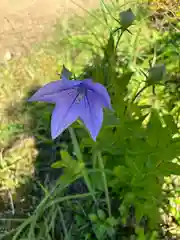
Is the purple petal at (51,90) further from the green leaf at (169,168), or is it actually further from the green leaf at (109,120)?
the green leaf at (169,168)

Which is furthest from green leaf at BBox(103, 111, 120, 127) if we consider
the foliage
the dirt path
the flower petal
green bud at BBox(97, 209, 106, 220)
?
the dirt path

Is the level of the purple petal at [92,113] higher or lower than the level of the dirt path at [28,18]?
lower

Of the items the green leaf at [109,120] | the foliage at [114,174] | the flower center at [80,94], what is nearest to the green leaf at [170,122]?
the foliage at [114,174]

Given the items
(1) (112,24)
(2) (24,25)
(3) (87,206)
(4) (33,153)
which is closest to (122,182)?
(3) (87,206)

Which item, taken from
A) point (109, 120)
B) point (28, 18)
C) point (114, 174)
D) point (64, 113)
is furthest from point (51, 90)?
point (28, 18)

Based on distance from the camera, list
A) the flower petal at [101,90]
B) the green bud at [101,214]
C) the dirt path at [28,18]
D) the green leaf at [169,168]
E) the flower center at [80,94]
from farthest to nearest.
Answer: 1. the dirt path at [28,18]
2. the green bud at [101,214]
3. the green leaf at [169,168]
4. the flower center at [80,94]
5. the flower petal at [101,90]

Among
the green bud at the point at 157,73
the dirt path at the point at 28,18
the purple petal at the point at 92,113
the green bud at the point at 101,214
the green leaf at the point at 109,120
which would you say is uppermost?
the dirt path at the point at 28,18

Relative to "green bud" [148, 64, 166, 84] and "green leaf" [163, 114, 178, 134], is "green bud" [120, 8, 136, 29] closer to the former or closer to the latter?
"green bud" [148, 64, 166, 84]
